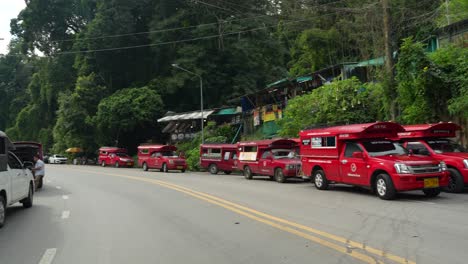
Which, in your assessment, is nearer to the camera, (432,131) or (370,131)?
(370,131)

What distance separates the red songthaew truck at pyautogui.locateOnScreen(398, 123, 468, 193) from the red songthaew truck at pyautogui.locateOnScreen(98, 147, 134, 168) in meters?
32.1

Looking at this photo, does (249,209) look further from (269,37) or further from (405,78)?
(269,37)

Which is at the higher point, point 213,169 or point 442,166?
point 442,166

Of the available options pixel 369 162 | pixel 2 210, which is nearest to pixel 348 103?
pixel 369 162

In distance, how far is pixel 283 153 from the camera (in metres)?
21.5

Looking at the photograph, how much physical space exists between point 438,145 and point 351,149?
326 cm

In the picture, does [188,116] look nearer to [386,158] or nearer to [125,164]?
[125,164]

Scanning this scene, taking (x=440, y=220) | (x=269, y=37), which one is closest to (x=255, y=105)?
(x=269, y=37)

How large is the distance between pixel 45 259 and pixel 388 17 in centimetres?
1753

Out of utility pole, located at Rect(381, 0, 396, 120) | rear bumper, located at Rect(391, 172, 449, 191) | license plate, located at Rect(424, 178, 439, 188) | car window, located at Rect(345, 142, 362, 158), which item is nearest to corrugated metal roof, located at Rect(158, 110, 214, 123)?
utility pole, located at Rect(381, 0, 396, 120)

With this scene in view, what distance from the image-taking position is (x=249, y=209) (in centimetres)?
1131

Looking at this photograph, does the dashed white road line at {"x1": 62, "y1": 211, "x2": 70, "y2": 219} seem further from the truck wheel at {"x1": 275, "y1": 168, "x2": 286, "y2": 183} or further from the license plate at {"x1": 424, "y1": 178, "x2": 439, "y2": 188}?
the truck wheel at {"x1": 275, "y1": 168, "x2": 286, "y2": 183}

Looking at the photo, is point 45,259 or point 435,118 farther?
point 435,118

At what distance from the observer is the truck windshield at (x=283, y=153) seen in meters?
21.0
